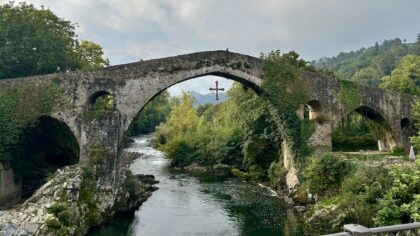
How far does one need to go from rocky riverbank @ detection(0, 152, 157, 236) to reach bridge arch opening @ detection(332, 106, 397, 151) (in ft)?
42.0

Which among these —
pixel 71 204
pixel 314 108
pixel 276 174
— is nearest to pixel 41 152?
pixel 71 204

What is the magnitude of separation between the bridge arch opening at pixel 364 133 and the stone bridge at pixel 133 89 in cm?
196

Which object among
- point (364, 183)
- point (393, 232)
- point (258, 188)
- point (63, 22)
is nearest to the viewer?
point (393, 232)

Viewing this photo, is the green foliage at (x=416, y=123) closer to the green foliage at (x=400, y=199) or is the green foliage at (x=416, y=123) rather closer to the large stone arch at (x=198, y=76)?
the green foliage at (x=400, y=199)

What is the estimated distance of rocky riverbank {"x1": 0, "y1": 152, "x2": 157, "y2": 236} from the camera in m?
13.6

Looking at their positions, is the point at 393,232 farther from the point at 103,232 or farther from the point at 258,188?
the point at 258,188

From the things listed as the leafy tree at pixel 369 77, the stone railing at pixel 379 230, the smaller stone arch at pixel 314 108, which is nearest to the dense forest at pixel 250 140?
the smaller stone arch at pixel 314 108

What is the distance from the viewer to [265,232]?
15703mm

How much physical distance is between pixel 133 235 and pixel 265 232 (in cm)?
514

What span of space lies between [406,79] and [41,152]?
30.3m

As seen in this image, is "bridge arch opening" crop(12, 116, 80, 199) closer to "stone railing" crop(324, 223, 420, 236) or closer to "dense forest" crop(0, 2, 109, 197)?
"dense forest" crop(0, 2, 109, 197)

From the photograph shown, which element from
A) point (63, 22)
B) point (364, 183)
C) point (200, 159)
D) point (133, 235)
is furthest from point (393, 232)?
point (200, 159)

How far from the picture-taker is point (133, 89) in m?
19.0

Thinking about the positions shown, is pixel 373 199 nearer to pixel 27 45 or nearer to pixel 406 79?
pixel 27 45
